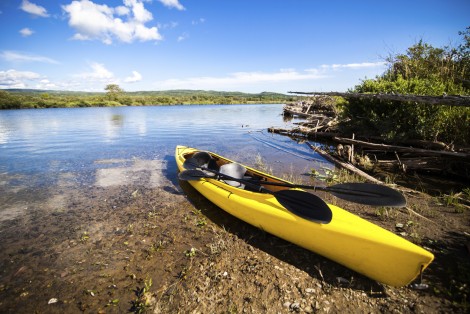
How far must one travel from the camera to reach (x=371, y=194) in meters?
3.96

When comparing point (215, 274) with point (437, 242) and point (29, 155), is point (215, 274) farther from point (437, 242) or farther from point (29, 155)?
point (29, 155)

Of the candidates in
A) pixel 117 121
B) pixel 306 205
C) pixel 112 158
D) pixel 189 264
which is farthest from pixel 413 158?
pixel 117 121

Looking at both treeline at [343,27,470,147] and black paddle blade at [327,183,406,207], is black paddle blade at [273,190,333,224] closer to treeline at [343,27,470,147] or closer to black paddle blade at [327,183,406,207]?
black paddle blade at [327,183,406,207]

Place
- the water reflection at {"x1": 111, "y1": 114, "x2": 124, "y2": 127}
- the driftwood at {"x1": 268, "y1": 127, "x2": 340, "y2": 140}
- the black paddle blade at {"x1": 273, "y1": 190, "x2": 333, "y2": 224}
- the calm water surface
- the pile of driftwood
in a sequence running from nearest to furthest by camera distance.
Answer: the black paddle blade at {"x1": 273, "y1": 190, "x2": 333, "y2": 224}
the pile of driftwood
the calm water surface
the driftwood at {"x1": 268, "y1": 127, "x2": 340, "y2": 140}
the water reflection at {"x1": 111, "y1": 114, "x2": 124, "y2": 127}

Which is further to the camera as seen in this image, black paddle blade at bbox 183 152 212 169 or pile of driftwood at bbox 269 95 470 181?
black paddle blade at bbox 183 152 212 169

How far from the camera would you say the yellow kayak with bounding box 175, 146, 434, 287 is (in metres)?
2.79

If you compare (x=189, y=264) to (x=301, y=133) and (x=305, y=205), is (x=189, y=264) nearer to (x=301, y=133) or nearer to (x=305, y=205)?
(x=305, y=205)

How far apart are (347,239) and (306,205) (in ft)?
2.67

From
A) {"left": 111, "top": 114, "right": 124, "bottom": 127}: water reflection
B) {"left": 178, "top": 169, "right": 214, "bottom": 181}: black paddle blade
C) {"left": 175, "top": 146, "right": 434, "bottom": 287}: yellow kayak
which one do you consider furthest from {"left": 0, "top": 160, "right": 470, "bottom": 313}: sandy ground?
{"left": 111, "top": 114, "right": 124, "bottom": 127}: water reflection

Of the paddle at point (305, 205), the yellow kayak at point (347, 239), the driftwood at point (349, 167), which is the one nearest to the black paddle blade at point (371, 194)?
the yellow kayak at point (347, 239)

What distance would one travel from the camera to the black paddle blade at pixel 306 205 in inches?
140

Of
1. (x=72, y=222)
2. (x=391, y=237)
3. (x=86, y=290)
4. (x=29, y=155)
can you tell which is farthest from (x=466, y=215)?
(x=29, y=155)

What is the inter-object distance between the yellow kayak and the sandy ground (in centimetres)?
24

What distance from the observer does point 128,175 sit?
8.07 meters
